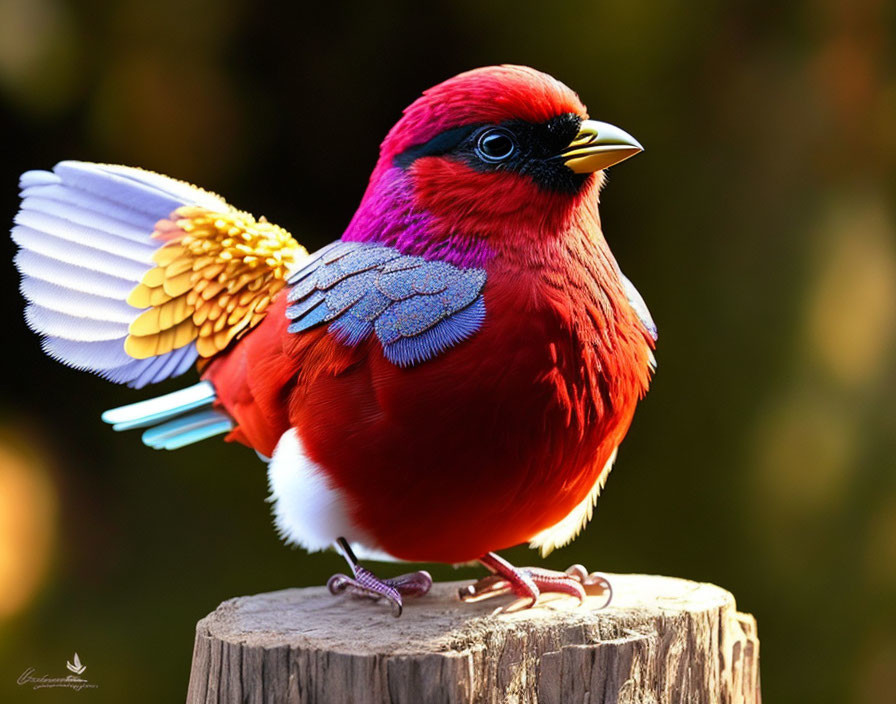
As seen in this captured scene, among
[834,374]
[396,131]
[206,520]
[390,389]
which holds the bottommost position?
[206,520]

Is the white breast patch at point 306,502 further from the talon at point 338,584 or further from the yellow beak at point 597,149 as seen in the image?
the yellow beak at point 597,149

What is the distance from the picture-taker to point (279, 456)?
7.34 feet

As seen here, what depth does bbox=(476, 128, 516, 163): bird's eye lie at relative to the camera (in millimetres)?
2141

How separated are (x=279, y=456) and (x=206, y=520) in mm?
1707

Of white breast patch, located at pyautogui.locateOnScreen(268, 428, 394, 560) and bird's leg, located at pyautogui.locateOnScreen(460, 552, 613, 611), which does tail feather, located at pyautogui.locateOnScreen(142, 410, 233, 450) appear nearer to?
white breast patch, located at pyautogui.locateOnScreen(268, 428, 394, 560)

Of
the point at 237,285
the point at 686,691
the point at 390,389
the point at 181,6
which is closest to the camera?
the point at 390,389

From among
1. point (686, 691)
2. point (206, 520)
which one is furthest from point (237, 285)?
point (206, 520)

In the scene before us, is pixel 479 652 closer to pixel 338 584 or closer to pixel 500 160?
pixel 338 584

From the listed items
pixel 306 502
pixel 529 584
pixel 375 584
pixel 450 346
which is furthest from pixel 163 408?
pixel 529 584

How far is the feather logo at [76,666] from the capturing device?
317 centimetres

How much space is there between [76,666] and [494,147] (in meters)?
2.12

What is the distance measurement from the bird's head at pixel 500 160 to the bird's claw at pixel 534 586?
2.33 feet

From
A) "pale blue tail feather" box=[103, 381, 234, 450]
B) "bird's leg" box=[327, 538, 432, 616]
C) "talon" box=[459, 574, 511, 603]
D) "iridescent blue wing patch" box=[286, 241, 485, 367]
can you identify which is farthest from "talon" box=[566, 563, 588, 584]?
"pale blue tail feather" box=[103, 381, 234, 450]

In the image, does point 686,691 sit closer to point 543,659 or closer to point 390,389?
point 543,659
